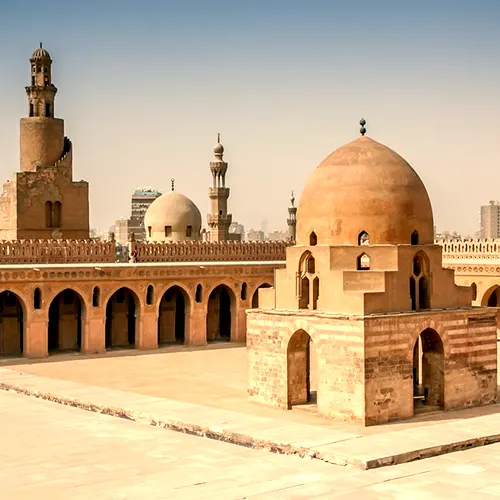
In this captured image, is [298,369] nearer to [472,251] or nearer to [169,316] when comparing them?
[169,316]

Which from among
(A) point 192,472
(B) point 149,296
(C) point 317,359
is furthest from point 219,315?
(A) point 192,472

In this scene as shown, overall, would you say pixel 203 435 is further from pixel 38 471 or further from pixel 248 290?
pixel 248 290

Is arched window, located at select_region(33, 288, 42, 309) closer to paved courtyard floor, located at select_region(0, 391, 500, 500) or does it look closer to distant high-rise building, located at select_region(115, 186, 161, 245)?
paved courtyard floor, located at select_region(0, 391, 500, 500)

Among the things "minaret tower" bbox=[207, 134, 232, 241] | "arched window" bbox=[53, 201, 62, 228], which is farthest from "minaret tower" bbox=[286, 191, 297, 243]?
"arched window" bbox=[53, 201, 62, 228]

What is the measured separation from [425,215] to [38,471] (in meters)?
8.42

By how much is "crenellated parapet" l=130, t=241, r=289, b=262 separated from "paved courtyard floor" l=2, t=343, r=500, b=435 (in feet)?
10.5

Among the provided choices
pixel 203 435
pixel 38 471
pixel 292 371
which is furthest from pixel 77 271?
pixel 38 471

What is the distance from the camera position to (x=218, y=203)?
40125 mm

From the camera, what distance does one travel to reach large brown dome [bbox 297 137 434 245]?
16891 millimetres

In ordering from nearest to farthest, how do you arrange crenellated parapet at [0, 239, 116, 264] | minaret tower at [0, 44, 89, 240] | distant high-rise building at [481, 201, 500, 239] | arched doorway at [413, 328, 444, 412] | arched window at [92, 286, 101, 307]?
arched doorway at [413, 328, 444, 412]
arched window at [92, 286, 101, 307]
crenellated parapet at [0, 239, 116, 264]
minaret tower at [0, 44, 89, 240]
distant high-rise building at [481, 201, 500, 239]

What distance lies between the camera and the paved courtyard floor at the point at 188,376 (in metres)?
16.2

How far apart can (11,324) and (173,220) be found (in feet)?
32.1

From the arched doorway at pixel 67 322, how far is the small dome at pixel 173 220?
318 inches

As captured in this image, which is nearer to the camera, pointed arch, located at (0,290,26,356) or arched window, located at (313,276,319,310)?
arched window, located at (313,276,319,310)
